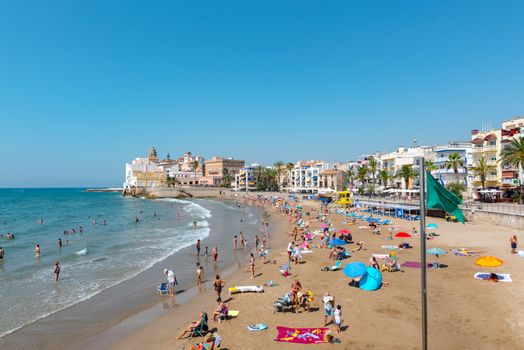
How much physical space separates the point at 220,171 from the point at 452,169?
4607 inches

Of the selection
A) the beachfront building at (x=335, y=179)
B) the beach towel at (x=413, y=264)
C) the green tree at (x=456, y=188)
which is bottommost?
the beach towel at (x=413, y=264)

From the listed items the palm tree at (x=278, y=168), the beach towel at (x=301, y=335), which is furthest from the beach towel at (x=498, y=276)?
the palm tree at (x=278, y=168)

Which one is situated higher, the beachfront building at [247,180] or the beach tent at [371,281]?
the beachfront building at [247,180]

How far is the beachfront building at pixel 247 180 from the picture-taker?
131m

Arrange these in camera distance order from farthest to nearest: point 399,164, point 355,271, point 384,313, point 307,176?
point 307,176, point 399,164, point 355,271, point 384,313

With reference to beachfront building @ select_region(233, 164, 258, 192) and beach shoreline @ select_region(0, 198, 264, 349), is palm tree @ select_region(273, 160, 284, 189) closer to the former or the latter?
beachfront building @ select_region(233, 164, 258, 192)

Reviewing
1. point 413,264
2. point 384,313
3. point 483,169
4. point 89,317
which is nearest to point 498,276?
point 413,264

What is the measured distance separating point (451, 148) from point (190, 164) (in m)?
130

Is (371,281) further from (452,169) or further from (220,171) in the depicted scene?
(220,171)

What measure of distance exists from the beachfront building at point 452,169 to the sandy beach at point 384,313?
34575 millimetres

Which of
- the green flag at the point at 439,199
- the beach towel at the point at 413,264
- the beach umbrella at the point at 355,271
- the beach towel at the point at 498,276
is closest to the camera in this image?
the green flag at the point at 439,199

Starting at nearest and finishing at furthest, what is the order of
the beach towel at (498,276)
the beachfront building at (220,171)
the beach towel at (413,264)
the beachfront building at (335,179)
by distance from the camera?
1. the beach towel at (498,276)
2. the beach towel at (413,264)
3. the beachfront building at (335,179)
4. the beachfront building at (220,171)

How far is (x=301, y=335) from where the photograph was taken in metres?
11.0

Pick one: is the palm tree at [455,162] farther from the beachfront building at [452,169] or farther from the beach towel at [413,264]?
the beach towel at [413,264]
